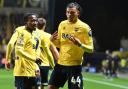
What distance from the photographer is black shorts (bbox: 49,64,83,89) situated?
1235 cm

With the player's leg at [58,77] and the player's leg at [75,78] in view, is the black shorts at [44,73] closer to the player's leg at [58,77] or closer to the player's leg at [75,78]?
the player's leg at [58,77]

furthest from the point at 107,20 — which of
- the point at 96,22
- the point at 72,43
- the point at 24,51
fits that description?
the point at 24,51

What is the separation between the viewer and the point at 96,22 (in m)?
42.2

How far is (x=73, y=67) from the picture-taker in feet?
40.8

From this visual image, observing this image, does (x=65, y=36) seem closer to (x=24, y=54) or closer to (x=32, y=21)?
(x=32, y=21)

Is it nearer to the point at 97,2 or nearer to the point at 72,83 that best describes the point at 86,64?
the point at 97,2

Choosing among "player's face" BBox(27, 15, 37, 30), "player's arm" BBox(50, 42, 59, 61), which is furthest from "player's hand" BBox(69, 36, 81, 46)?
"player's arm" BBox(50, 42, 59, 61)

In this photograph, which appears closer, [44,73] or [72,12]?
[72,12]

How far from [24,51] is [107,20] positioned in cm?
3108

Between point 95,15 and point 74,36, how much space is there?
29915mm

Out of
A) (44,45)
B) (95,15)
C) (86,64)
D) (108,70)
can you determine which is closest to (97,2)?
(95,15)

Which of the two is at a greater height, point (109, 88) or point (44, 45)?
point (44, 45)

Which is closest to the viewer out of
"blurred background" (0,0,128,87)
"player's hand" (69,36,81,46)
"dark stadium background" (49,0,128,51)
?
"player's hand" (69,36,81,46)

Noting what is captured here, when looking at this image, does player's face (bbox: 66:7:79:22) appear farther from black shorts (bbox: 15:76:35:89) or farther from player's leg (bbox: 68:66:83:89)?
black shorts (bbox: 15:76:35:89)
